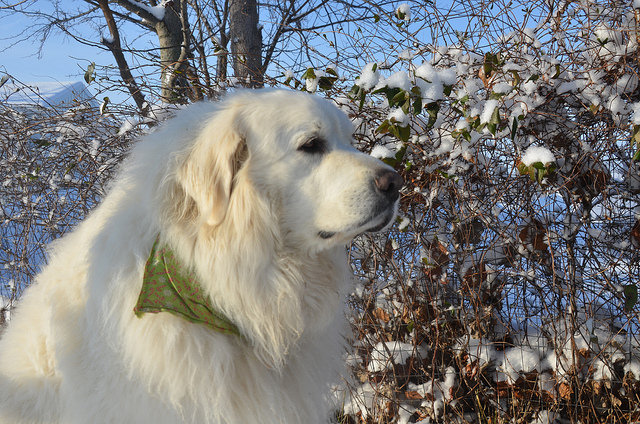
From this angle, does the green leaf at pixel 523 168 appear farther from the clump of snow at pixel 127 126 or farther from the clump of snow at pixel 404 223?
the clump of snow at pixel 127 126

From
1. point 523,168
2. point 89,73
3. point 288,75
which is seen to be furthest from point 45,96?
point 523,168

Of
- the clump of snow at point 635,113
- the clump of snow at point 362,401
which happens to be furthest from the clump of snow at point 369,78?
the clump of snow at point 362,401

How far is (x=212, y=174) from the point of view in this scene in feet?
6.38

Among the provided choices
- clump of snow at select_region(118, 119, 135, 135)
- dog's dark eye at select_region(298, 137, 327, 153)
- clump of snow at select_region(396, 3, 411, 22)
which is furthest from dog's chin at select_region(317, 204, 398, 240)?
clump of snow at select_region(118, 119, 135, 135)

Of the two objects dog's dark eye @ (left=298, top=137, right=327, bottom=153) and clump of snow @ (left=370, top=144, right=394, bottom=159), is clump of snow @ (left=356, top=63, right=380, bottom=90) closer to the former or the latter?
clump of snow @ (left=370, top=144, right=394, bottom=159)

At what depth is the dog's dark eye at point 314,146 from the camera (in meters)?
2.08

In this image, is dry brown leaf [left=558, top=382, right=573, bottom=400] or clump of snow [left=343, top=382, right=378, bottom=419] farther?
clump of snow [left=343, top=382, right=378, bottom=419]

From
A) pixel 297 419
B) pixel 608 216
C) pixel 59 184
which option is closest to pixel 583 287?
pixel 608 216

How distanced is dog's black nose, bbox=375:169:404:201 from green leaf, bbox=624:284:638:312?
1.85m

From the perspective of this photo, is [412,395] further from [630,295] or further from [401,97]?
[401,97]

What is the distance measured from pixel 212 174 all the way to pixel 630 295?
257 cm

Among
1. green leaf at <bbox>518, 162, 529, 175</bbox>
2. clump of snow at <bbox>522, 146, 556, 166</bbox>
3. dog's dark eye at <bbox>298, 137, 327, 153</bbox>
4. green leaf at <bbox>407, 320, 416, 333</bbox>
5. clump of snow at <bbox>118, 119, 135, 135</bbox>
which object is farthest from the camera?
clump of snow at <bbox>118, 119, 135, 135</bbox>

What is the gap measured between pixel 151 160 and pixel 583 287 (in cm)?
268

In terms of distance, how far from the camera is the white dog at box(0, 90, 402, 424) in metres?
1.93
